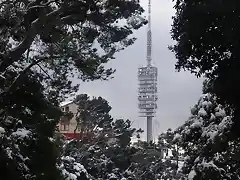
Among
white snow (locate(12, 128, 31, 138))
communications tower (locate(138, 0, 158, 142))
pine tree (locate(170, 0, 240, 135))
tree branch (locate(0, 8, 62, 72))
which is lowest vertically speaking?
white snow (locate(12, 128, 31, 138))

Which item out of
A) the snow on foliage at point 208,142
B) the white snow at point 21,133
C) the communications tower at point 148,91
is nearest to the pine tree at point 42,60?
the white snow at point 21,133

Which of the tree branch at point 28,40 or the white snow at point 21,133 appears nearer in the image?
the tree branch at point 28,40

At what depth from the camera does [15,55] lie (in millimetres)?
12844

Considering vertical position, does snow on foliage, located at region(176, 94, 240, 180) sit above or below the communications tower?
below

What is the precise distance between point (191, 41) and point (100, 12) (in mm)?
5269

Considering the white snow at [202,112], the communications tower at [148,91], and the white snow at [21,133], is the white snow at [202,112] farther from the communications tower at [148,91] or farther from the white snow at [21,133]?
the communications tower at [148,91]

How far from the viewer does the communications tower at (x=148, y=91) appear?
72.6 m

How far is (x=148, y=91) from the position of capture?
7450 centimetres

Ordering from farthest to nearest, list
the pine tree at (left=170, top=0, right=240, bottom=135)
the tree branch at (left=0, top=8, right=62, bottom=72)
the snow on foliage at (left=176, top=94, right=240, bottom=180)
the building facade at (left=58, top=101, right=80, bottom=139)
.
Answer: the building facade at (left=58, top=101, right=80, bottom=139) < the snow on foliage at (left=176, top=94, right=240, bottom=180) < the tree branch at (left=0, top=8, right=62, bottom=72) < the pine tree at (left=170, top=0, right=240, bottom=135)

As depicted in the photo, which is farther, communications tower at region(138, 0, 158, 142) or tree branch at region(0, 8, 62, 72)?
communications tower at region(138, 0, 158, 142)

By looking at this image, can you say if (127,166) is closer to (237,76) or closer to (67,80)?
(67,80)

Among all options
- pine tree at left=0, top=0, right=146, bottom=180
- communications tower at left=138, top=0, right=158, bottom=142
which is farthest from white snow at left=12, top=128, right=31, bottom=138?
communications tower at left=138, top=0, right=158, bottom=142

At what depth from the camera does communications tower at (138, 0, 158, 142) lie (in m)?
72.6

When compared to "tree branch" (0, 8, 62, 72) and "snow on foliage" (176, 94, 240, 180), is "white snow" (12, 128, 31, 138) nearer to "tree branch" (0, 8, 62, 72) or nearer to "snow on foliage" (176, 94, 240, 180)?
"tree branch" (0, 8, 62, 72)
